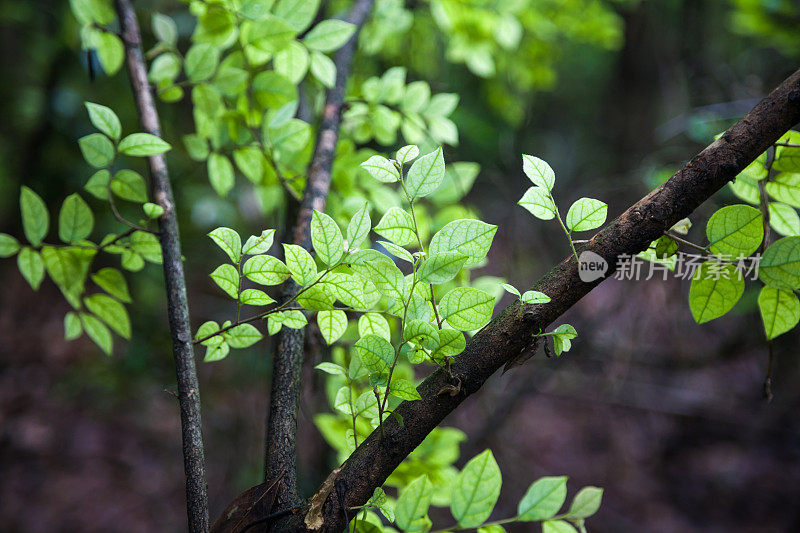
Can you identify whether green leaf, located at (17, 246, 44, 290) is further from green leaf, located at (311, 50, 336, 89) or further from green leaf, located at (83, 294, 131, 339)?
green leaf, located at (311, 50, 336, 89)

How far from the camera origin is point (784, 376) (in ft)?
7.20

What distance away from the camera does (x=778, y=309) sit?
1.55 ft

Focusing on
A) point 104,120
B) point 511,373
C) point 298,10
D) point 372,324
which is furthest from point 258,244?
point 511,373

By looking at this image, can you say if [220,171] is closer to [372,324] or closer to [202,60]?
[202,60]

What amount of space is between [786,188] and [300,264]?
46cm

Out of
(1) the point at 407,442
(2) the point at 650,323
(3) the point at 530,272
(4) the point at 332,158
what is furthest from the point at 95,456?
(2) the point at 650,323

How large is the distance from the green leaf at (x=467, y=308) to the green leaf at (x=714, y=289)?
0.58 feet

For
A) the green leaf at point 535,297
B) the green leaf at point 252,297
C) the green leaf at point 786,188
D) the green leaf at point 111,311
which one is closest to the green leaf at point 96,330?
the green leaf at point 111,311

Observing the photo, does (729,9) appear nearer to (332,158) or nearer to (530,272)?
(530,272)

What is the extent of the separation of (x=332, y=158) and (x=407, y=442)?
0.41m

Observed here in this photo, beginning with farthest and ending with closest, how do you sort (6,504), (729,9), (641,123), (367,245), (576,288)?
1. (641,123)
2. (729,9)
3. (6,504)
4. (367,245)
5. (576,288)

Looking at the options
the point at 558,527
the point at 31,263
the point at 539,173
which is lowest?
the point at 558,527

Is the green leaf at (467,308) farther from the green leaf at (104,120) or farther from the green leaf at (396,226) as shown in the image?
the green leaf at (104,120)

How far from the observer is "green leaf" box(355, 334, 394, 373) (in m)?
0.42
